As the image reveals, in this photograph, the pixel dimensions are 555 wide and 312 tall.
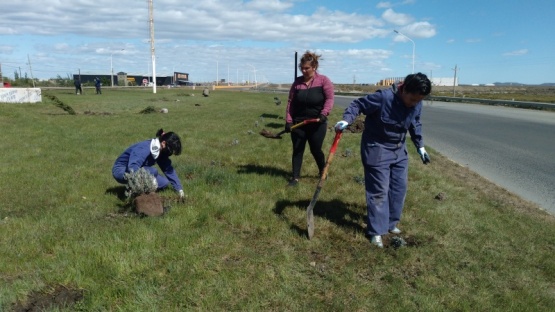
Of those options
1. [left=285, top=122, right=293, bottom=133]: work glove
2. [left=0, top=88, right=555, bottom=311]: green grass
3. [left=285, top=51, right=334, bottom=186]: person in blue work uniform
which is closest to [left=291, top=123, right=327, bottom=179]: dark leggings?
[left=285, top=51, right=334, bottom=186]: person in blue work uniform

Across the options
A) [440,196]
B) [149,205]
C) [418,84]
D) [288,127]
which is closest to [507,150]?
[440,196]

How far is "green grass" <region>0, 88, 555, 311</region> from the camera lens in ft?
11.4

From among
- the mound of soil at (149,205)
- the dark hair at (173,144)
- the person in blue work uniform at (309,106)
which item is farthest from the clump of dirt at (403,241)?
the dark hair at (173,144)

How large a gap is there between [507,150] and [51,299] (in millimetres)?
11502

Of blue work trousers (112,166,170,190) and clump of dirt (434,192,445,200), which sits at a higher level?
blue work trousers (112,166,170,190)

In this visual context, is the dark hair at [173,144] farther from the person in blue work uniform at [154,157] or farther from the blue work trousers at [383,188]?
the blue work trousers at [383,188]

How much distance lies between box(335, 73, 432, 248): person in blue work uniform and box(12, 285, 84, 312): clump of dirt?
2.86 m

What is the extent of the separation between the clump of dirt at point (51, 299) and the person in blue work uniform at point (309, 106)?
3.88 metres

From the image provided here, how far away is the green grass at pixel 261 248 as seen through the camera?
11.4ft

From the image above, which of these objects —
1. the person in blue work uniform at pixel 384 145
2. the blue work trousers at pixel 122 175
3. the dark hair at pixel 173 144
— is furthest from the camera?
the blue work trousers at pixel 122 175

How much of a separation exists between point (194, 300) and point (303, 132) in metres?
3.85

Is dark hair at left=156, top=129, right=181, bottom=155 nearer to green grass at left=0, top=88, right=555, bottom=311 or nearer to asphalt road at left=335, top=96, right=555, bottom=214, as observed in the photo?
green grass at left=0, top=88, right=555, bottom=311

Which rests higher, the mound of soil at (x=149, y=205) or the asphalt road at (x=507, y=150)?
the mound of soil at (x=149, y=205)

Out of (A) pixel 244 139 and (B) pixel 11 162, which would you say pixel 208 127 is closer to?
(A) pixel 244 139
